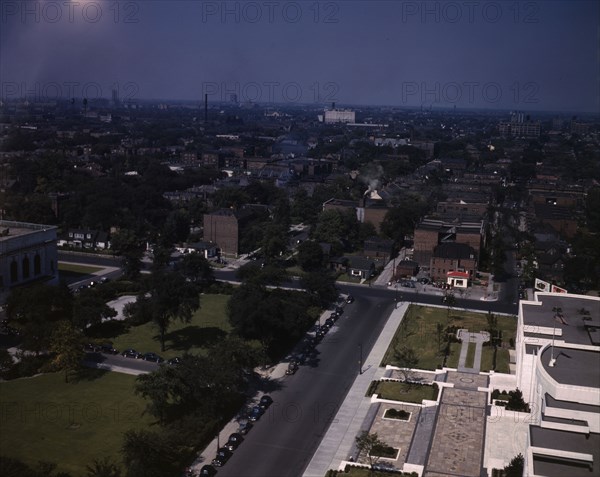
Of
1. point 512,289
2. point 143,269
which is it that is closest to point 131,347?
point 143,269

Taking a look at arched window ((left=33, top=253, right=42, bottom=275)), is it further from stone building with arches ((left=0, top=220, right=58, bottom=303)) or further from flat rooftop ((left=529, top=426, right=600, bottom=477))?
flat rooftop ((left=529, top=426, right=600, bottom=477))

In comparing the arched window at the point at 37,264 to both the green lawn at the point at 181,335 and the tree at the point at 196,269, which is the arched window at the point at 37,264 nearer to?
the tree at the point at 196,269

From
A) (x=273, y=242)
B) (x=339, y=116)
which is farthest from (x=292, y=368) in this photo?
(x=339, y=116)

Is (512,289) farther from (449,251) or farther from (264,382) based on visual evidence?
(264,382)

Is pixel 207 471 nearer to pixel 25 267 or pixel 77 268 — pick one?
pixel 25 267

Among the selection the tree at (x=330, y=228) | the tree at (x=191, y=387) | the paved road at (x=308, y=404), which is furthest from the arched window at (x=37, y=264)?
the tree at (x=330, y=228)

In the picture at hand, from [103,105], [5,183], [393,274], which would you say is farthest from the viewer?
[103,105]
